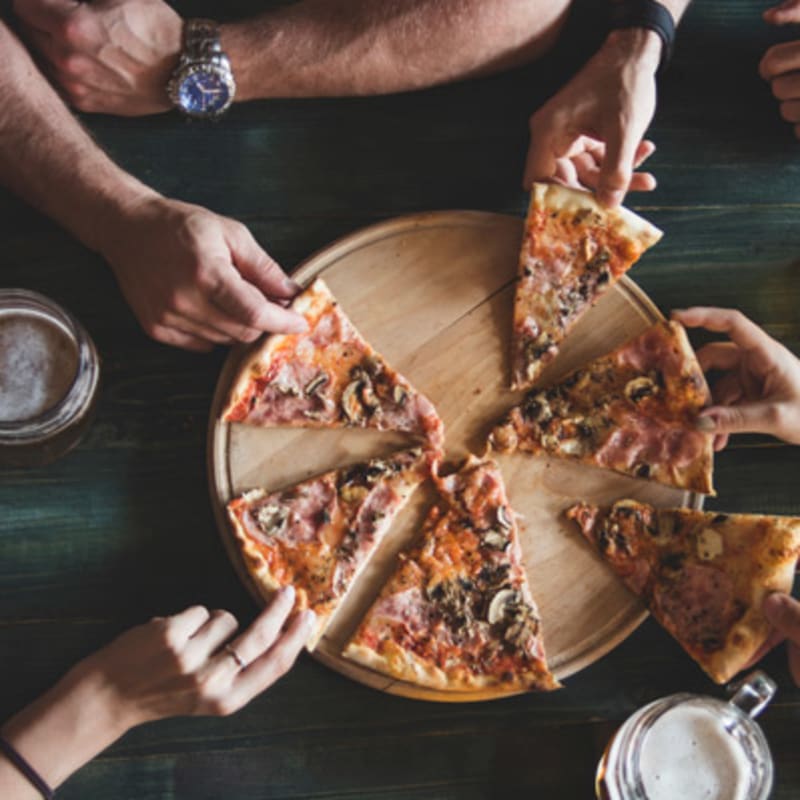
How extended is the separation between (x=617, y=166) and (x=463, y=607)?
1.30 m

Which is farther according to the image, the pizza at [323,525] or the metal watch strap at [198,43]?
the metal watch strap at [198,43]

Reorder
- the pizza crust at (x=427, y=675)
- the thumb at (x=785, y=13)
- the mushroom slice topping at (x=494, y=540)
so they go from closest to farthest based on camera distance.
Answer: the pizza crust at (x=427, y=675) → the mushroom slice topping at (x=494, y=540) → the thumb at (x=785, y=13)

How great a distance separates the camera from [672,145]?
3021mm

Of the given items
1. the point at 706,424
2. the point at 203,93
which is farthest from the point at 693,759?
the point at 203,93

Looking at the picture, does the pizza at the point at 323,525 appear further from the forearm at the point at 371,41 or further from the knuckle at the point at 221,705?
the forearm at the point at 371,41

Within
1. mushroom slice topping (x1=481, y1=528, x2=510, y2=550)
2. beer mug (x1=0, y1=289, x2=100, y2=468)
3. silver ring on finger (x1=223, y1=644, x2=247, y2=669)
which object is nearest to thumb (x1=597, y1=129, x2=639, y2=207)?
mushroom slice topping (x1=481, y1=528, x2=510, y2=550)

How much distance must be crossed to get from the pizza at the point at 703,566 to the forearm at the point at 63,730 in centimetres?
136

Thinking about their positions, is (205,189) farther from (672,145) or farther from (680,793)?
(680,793)

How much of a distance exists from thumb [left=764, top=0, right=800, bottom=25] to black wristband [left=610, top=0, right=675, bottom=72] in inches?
16.5

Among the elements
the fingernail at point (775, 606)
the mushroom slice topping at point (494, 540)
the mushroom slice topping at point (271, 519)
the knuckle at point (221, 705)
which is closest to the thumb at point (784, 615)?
the fingernail at point (775, 606)

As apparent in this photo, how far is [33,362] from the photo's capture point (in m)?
2.56

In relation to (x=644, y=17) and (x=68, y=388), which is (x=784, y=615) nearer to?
(x=644, y=17)

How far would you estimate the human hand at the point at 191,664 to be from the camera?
2.38 m

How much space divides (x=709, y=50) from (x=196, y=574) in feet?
7.50
